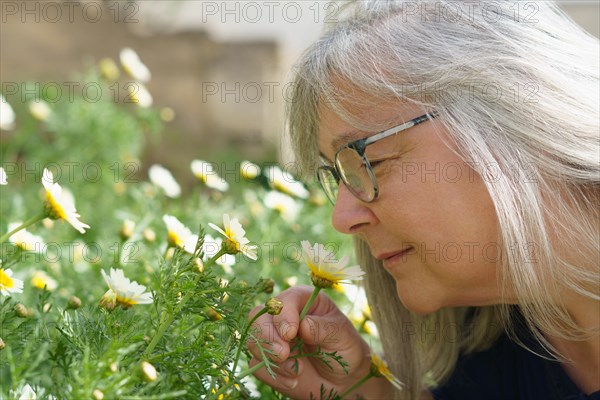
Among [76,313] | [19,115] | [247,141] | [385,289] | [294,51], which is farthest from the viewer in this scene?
[294,51]

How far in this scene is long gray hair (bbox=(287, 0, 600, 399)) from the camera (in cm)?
121

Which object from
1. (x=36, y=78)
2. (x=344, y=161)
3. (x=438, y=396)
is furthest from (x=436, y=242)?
(x=36, y=78)

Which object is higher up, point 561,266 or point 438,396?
point 561,266

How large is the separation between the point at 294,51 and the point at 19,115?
89.6 inches

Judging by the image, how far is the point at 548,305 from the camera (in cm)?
127

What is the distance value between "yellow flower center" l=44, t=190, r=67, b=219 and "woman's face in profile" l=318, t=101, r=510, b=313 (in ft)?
1.28

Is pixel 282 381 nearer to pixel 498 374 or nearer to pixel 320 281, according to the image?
pixel 320 281

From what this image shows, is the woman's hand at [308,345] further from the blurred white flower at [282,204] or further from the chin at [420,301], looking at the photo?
the blurred white flower at [282,204]

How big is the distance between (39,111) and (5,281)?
1.49 meters

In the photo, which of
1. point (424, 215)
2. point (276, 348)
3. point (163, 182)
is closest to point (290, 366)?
point (276, 348)

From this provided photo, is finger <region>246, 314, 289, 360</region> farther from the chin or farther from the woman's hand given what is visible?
the chin

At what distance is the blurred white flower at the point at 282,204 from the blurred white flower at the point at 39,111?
0.89 metres

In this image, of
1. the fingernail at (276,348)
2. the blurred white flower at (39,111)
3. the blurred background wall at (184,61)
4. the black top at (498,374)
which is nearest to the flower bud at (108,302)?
the fingernail at (276,348)

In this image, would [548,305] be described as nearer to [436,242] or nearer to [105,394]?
[436,242]
